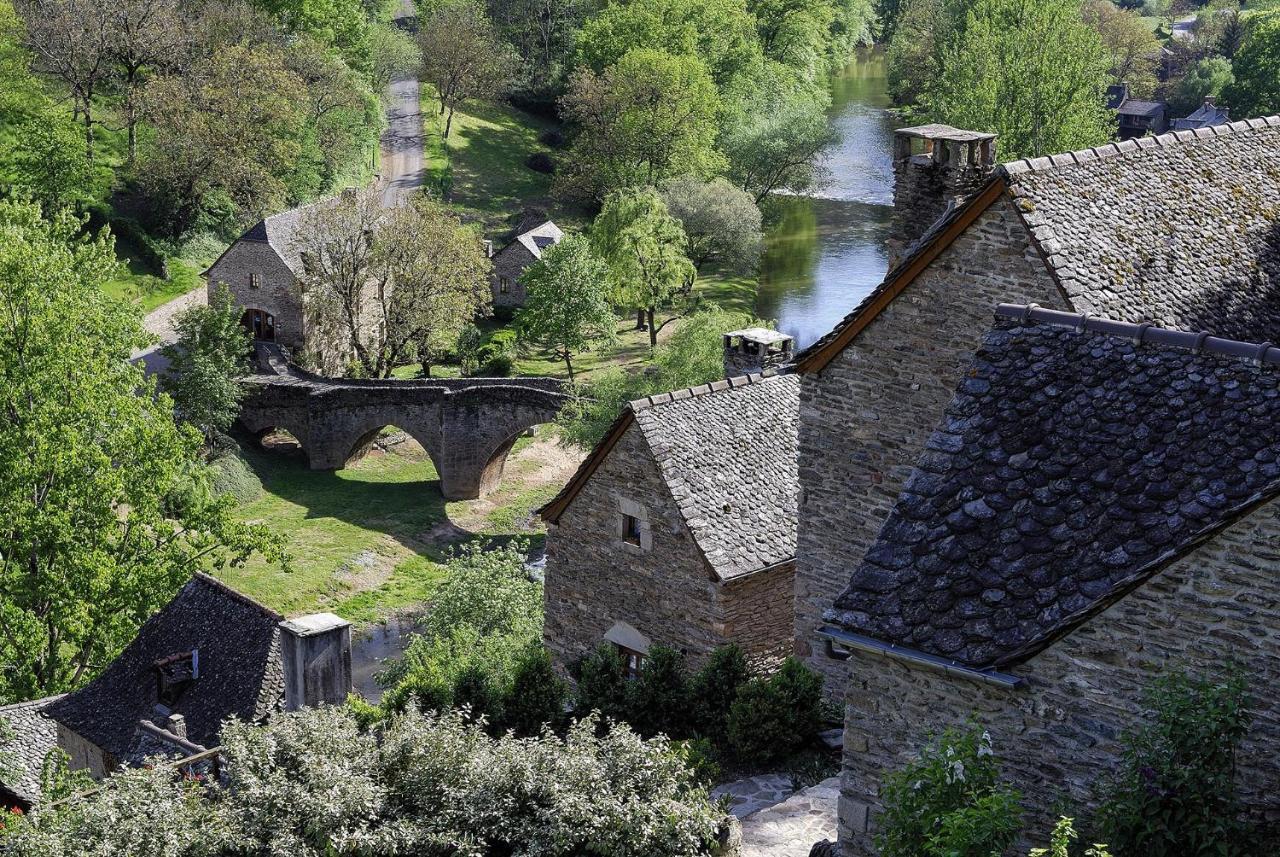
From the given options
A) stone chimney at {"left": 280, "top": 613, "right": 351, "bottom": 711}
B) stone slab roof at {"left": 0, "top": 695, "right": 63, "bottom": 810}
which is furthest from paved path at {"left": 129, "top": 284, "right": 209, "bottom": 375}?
stone chimney at {"left": 280, "top": 613, "right": 351, "bottom": 711}

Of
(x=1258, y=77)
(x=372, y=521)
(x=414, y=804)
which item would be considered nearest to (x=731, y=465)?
(x=414, y=804)

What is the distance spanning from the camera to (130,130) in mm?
60188

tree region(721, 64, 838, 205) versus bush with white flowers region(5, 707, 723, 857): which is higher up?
bush with white flowers region(5, 707, 723, 857)

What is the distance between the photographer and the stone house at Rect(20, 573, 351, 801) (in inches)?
835

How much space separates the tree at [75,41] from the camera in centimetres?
5875

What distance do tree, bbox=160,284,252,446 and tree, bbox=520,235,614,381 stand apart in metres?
10.5

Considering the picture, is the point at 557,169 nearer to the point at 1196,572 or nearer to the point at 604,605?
the point at 604,605

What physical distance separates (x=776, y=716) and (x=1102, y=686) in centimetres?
699

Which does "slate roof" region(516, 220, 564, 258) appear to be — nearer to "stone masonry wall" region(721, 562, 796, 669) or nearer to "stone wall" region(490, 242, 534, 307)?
"stone wall" region(490, 242, 534, 307)

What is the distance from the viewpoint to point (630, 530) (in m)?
20.9

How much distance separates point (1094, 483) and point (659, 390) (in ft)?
98.7

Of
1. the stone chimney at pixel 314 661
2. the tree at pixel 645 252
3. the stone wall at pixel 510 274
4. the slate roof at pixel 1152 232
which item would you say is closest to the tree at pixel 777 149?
the tree at pixel 645 252

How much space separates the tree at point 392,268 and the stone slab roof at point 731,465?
30.7 m

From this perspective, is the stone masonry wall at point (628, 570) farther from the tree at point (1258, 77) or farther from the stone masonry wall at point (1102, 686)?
the tree at point (1258, 77)
